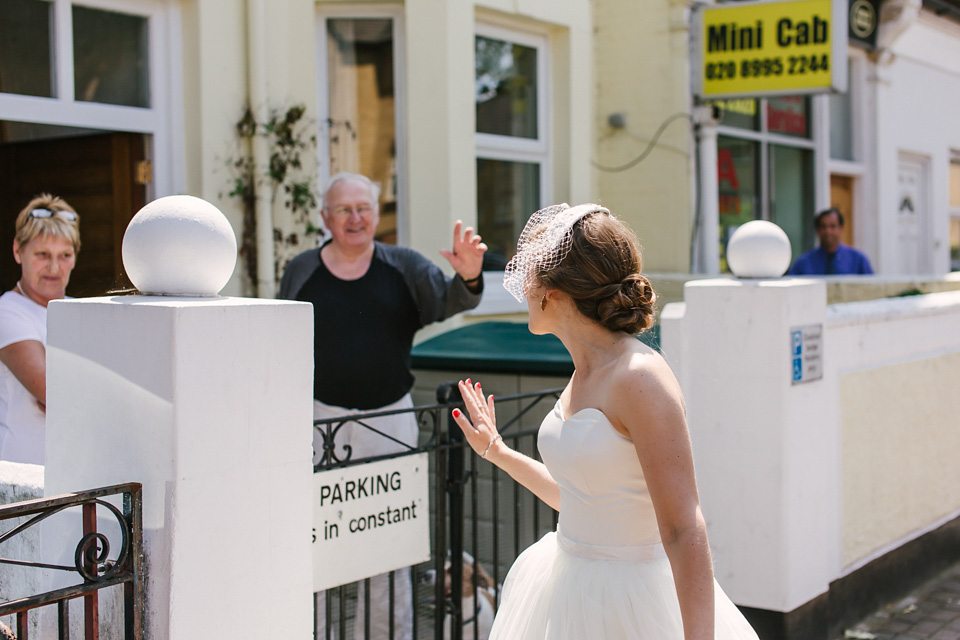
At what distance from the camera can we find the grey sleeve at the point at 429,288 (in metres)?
4.45

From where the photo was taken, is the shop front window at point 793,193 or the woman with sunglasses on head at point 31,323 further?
the shop front window at point 793,193

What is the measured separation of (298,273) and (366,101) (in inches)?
97.3

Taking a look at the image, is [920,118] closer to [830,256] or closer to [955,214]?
[955,214]

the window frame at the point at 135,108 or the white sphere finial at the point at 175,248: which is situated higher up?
the window frame at the point at 135,108

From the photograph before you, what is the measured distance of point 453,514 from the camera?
3.97m

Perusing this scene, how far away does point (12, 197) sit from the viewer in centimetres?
564

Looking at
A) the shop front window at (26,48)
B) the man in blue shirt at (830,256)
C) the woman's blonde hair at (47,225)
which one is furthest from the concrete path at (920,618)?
the shop front window at (26,48)

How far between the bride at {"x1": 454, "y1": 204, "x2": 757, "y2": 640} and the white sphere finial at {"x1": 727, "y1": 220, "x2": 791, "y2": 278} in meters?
2.13

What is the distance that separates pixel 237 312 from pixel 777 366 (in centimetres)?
277

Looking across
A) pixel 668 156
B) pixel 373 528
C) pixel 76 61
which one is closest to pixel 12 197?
pixel 76 61

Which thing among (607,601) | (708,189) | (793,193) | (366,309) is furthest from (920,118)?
(607,601)

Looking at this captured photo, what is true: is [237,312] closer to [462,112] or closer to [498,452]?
[498,452]

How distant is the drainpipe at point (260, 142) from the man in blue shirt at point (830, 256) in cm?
442

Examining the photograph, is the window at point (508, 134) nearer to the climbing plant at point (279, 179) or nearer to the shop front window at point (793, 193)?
the climbing plant at point (279, 179)
